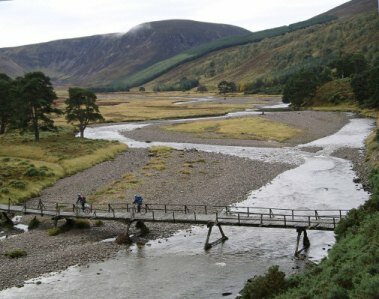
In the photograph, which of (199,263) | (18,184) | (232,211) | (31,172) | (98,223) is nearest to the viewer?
(199,263)

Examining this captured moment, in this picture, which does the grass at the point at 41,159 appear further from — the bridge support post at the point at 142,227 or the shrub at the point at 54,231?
the bridge support post at the point at 142,227

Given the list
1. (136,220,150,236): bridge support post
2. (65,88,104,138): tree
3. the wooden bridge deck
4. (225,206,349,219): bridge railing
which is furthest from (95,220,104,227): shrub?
(65,88,104,138): tree

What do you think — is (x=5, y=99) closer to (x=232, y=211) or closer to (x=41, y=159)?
(x=41, y=159)

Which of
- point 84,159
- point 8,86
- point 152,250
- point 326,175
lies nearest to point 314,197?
point 326,175

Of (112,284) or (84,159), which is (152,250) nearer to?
(112,284)

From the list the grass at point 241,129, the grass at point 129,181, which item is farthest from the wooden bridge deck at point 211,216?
the grass at point 241,129

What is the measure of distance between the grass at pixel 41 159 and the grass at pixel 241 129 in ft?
89.6

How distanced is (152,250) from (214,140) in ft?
217

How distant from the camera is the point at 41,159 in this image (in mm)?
76062

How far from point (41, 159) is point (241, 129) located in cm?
5204

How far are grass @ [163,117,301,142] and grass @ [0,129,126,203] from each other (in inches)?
1076

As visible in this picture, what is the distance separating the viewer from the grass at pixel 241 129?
103 meters

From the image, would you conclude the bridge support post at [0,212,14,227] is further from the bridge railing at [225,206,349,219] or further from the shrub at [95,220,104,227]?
the bridge railing at [225,206,349,219]

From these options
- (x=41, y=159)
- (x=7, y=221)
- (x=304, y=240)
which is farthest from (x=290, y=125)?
(x=7, y=221)
